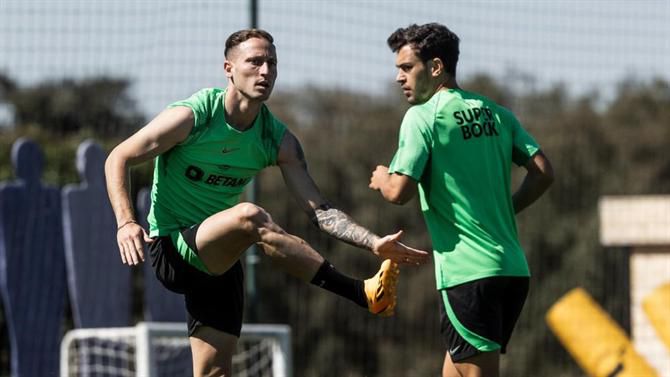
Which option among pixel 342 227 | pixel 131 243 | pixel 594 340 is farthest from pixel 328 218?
pixel 594 340

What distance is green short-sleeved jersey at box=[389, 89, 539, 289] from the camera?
6.10 m

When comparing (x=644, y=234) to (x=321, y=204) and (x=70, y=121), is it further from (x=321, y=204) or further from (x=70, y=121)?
(x=321, y=204)

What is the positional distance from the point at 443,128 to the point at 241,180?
3.20 ft

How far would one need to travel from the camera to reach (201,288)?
20.8 feet

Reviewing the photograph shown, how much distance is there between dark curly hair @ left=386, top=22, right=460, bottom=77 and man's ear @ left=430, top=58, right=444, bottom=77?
0.05ft

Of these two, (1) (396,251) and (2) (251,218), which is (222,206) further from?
(1) (396,251)

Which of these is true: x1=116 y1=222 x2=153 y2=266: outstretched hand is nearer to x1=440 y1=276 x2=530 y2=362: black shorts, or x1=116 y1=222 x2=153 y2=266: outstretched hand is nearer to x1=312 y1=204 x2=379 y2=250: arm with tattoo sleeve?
x1=312 y1=204 x2=379 y2=250: arm with tattoo sleeve

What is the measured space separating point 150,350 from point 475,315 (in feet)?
11.6

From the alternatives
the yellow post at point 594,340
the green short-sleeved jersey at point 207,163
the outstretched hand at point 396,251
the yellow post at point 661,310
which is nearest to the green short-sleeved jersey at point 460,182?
the outstretched hand at point 396,251

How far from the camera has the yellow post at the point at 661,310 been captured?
11.0 metres

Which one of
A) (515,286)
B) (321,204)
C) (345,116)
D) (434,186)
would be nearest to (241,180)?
(321,204)

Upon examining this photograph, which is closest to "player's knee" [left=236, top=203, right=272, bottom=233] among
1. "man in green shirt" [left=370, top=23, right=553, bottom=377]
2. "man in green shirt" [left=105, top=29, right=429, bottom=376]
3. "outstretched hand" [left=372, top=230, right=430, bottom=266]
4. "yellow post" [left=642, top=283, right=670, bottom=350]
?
"man in green shirt" [left=105, top=29, right=429, bottom=376]

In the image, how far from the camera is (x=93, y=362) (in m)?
10.3

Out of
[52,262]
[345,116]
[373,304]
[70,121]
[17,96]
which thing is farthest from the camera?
[345,116]
